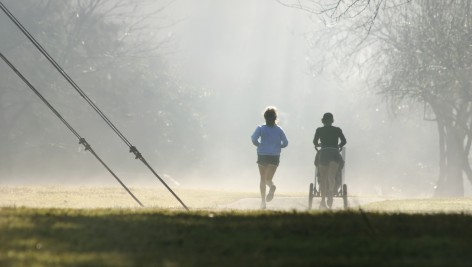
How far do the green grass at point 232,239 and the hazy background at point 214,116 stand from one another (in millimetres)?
39156

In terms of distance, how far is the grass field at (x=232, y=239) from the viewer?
743cm

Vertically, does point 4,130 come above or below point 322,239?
above

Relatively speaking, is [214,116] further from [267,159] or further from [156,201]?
[267,159]

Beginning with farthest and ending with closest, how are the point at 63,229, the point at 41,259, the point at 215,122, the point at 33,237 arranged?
1. the point at 215,122
2. the point at 63,229
3. the point at 33,237
4. the point at 41,259

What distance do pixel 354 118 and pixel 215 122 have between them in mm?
11628

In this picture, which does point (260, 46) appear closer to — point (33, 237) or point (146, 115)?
point (146, 115)

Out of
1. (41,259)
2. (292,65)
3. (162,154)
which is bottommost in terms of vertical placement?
(41,259)

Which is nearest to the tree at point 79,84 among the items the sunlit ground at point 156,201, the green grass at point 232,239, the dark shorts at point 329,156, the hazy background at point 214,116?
the hazy background at point 214,116

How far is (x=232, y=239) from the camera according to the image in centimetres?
862

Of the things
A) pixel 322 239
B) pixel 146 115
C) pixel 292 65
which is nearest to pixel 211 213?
pixel 322 239

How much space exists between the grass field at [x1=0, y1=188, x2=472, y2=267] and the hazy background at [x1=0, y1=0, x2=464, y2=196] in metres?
39.2

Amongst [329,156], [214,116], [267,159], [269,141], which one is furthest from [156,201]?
[214,116]

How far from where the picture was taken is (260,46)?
105750 mm

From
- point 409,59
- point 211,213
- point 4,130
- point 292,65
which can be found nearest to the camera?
point 211,213
